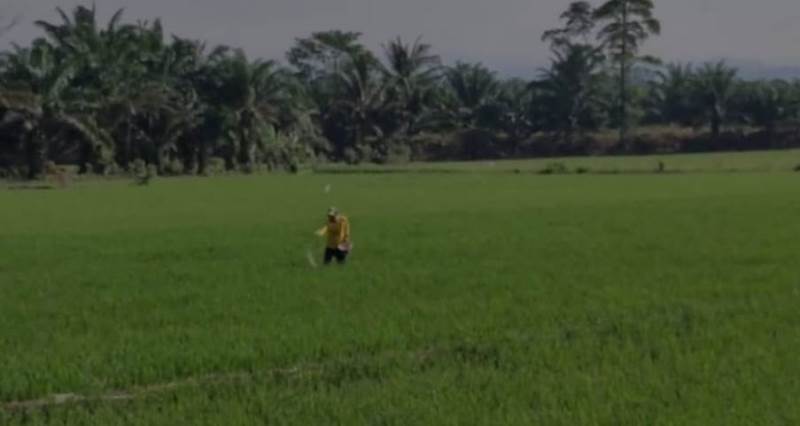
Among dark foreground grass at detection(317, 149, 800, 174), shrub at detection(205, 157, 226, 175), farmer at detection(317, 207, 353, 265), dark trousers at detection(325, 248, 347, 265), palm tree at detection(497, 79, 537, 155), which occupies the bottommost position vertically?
dark foreground grass at detection(317, 149, 800, 174)

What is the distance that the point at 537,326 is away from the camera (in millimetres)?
9336

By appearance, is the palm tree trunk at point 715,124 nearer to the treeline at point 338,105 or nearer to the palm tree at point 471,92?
the treeline at point 338,105

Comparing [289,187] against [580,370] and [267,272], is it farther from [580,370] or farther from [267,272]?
[580,370]

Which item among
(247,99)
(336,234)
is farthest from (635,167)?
(336,234)

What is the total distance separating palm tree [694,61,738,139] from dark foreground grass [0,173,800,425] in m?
46.4

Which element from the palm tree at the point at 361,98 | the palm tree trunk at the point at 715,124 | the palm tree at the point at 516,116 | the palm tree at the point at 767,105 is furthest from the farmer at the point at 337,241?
the palm tree at the point at 767,105

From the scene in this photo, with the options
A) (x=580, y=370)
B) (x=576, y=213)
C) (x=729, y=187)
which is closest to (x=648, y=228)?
(x=576, y=213)

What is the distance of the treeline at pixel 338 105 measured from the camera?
151 ft

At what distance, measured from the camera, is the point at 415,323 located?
948 cm

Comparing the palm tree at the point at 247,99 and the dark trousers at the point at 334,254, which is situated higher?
the palm tree at the point at 247,99

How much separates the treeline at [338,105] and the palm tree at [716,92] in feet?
0.39

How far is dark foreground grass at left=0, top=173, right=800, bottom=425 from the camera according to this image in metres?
6.58

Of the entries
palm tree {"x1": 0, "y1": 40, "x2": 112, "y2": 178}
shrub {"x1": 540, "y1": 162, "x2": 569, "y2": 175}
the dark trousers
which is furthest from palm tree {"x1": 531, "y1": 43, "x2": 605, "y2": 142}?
the dark trousers

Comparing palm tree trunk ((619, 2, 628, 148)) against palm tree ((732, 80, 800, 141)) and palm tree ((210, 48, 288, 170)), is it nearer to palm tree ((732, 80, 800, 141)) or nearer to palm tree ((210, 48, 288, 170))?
palm tree ((732, 80, 800, 141))
